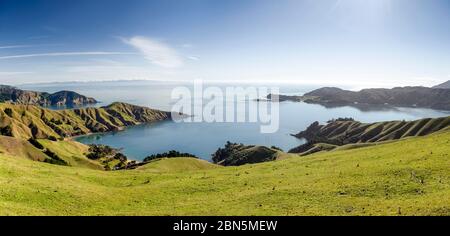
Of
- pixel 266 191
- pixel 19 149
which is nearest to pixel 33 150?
pixel 19 149

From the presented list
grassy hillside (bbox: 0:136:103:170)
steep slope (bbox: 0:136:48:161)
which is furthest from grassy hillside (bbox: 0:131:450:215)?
steep slope (bbox: 0:136:48:161)

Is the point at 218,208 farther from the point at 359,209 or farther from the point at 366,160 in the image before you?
the point at 366,160

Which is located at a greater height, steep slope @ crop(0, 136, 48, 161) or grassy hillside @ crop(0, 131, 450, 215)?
grassy hillside @ crop(0, 131, 450, 215)

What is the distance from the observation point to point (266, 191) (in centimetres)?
3344

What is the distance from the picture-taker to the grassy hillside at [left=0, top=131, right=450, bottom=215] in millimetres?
24750

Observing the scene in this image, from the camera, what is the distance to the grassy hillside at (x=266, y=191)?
24750mm

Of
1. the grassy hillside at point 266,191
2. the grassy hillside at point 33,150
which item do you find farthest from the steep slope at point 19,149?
the grassy hillside at point 266,191

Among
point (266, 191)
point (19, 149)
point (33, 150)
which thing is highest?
point (266, 191)

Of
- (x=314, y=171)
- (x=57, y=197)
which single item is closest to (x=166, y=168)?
(x=314, y=171)

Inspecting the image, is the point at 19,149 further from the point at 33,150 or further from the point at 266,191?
the point at 266,191

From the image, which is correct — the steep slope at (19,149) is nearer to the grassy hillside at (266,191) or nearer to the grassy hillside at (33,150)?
the grassy hillside at (33,150)

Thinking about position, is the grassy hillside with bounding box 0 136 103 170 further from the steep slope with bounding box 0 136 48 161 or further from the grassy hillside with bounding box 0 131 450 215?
the grassy hillside with bounding box 0 131 450 215

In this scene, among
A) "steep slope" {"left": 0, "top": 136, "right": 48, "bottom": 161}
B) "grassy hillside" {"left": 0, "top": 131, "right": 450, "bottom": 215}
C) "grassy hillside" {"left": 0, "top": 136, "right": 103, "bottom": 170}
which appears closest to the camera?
"grassy hillside" {"left": 0, "top": 131, "right": 450, "bottom": 215}

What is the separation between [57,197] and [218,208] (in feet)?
48.6
